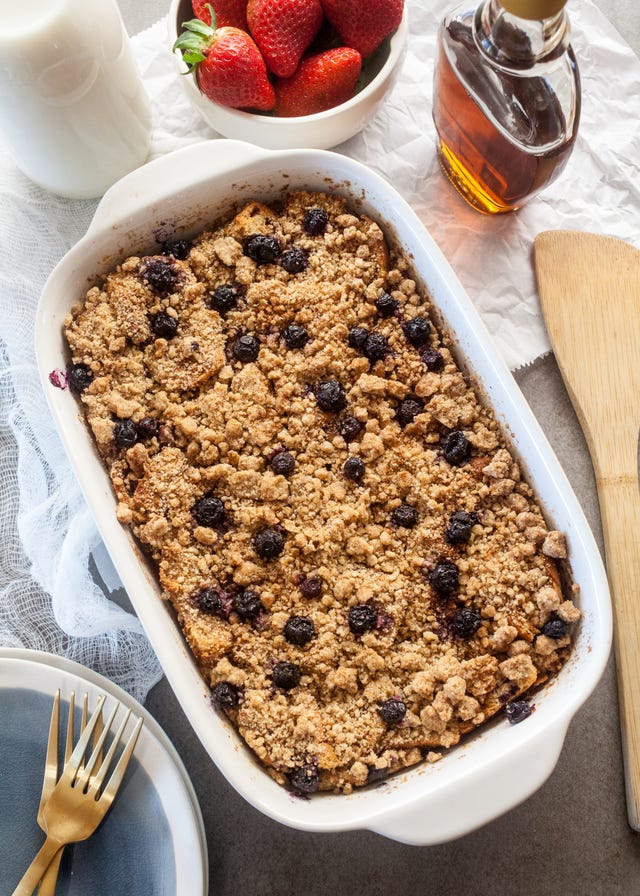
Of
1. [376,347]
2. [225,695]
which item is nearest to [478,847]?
[225,695]

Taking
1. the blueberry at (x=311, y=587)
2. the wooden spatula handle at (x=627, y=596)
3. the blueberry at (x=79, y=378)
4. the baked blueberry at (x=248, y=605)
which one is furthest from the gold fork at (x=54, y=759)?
the wooden spatula handle at (x=627, y=596)

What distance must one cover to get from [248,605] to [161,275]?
0.62 meters

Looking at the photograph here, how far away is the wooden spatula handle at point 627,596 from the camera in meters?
1.58

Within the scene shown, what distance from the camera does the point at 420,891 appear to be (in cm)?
159

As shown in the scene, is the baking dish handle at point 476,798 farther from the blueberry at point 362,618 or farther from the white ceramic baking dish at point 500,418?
the blueberry at point 362,618

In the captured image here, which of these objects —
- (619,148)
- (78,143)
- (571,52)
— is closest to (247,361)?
(78,143)

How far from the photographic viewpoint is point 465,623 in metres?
1.37

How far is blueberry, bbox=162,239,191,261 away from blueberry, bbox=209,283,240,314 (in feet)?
0.34

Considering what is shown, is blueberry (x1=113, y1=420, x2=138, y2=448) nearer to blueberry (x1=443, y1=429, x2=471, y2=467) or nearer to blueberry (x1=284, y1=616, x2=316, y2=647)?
blueberry (x1=284, y1=616, x2=316, y2=647)

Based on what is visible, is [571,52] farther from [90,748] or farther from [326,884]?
[326,884]

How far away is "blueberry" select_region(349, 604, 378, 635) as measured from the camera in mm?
1364

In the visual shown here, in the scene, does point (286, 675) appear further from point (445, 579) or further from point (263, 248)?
point (263, 248)

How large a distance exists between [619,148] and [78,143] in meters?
1.13

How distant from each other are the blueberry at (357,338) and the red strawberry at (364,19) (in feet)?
1.99
